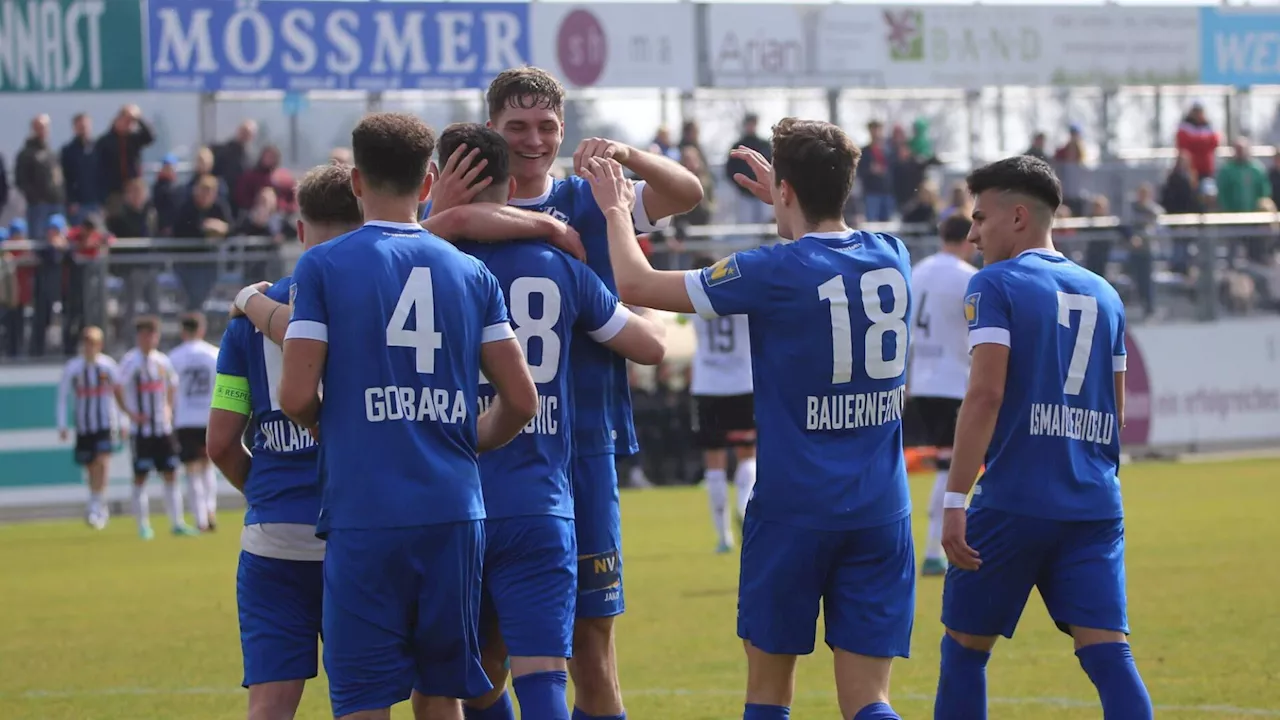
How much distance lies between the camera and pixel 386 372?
5.11 metres

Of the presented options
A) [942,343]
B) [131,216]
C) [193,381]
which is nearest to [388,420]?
[942,343]

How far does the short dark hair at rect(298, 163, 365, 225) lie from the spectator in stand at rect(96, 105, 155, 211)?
1824 centimetres

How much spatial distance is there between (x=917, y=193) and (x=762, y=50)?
12.8 feet

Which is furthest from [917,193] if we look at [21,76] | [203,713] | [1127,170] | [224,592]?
[203,713]

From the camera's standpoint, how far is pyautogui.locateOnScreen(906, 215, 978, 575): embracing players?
1309 cm

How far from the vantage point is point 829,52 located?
2900 centimetres

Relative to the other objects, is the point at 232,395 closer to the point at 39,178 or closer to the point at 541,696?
the point at 541,696

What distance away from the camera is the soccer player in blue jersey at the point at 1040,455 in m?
6.19

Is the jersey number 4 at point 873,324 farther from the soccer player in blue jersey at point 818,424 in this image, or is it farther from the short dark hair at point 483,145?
the short dark hair at point 483,145

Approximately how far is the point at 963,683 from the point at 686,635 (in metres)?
4.60

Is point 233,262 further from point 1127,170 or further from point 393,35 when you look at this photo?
point 1127,170

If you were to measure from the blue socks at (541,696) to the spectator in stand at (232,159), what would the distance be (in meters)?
19.4

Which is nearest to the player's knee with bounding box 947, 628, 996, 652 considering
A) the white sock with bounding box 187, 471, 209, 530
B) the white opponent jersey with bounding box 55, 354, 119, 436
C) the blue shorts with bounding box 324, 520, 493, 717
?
the blue shorts with bounding box 324, 520, 493, 717

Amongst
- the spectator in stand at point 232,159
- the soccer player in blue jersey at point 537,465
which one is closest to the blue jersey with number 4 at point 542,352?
the soccer player in blue jersey at point 537,465
